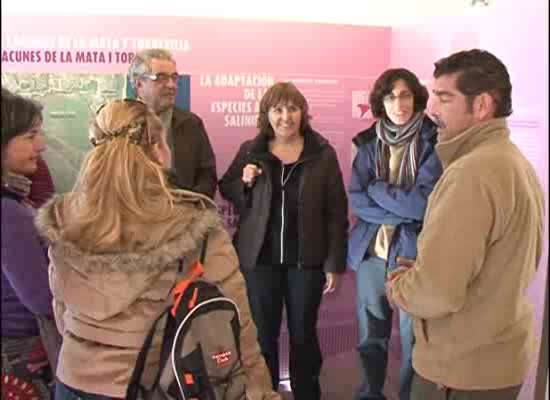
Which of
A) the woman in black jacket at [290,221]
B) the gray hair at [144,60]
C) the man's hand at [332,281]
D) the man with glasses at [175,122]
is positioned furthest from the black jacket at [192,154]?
the man's hand at [332,281]

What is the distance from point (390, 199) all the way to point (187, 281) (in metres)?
1.22

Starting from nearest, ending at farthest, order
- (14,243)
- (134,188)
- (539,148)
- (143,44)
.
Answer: (14,243), (134,188), (539,148), (143,44)

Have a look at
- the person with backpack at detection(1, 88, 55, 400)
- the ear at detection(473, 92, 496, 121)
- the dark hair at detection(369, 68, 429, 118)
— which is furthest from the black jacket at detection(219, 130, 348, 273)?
the person with backpack at detection(1, 88, 55, 400)

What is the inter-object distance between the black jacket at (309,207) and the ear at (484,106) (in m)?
1.01

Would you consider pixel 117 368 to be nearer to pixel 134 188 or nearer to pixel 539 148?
pixel 134 188

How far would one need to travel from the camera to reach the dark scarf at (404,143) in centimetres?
252

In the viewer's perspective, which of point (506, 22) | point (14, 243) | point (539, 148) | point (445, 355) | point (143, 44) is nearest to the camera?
point (14, 243)

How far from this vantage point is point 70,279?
1.44 metres

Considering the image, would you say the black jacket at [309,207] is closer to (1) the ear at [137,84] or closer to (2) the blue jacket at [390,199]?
(2) the blue jacket at [390,199]

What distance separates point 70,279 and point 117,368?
0.23m

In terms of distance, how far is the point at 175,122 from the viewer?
8.59 ft

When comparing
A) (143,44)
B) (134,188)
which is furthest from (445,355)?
(143,44)

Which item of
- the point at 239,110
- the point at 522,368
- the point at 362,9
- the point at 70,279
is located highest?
the point at 362,9

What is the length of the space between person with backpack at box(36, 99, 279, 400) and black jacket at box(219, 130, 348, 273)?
1114 millimetres
